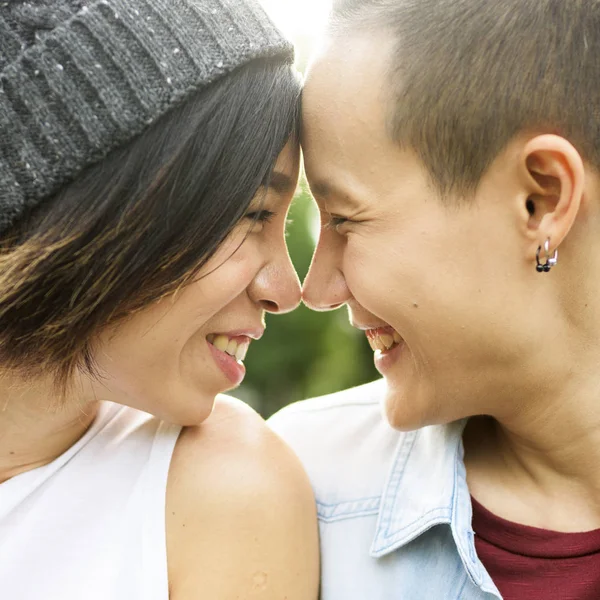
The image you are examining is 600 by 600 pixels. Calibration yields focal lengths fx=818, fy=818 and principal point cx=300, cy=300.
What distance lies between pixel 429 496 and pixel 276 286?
2.20ft

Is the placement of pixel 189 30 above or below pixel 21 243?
above

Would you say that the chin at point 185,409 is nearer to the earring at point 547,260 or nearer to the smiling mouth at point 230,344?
the smiling mouth at point 230,344

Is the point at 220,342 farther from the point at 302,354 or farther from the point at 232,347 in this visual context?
the point at 302,354

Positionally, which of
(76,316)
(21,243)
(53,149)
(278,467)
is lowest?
(278,467)

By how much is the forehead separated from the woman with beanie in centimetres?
7

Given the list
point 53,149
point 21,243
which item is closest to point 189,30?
point 53,149

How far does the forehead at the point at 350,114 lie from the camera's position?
1945mm

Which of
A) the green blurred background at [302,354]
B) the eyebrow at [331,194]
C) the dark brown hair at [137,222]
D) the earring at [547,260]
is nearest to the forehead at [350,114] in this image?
the eyebrow at [331,194]

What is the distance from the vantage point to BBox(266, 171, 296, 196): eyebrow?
6.71ft

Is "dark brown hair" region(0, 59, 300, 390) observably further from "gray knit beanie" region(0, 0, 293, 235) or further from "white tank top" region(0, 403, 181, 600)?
"white tank top" region(0, 403, 181, 600)

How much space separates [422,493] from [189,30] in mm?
1278

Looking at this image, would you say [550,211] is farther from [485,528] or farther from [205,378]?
[205,378]

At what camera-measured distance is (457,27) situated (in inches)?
74.8

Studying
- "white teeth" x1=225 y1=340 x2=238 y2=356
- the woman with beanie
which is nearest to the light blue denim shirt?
the woman with beanie
